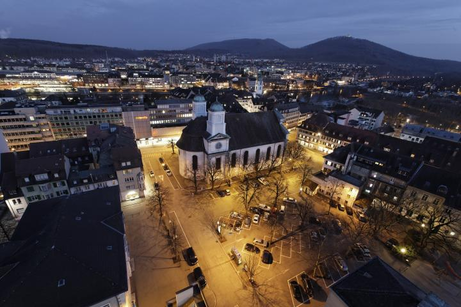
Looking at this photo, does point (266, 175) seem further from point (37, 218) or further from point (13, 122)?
point (13, 122)

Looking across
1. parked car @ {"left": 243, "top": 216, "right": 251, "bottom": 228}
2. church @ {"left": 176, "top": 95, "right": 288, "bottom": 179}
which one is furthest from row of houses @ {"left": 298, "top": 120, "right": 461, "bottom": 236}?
parked car @ {"left": 243, "top": 216, "right": 251, "bottom": 228}

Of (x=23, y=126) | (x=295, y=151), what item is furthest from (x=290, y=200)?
(x=23, y=126)

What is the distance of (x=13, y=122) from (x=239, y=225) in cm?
7574

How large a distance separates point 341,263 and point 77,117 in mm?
84339

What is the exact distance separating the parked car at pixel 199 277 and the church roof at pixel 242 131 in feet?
89.2

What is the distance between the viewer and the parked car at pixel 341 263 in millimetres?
30906

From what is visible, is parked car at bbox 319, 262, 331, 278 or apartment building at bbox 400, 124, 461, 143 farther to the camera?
apartment building at bbox 400, 124, 461, 143

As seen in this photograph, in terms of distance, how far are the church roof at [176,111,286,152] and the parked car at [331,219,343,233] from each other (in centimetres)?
2529

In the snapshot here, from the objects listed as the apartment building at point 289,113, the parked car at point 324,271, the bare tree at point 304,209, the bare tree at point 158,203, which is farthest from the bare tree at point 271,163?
the apartment building at point 289,113

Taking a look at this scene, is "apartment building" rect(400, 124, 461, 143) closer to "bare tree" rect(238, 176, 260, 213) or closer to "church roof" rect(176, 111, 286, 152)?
"church roof" rect(176, 111, 286, 152)

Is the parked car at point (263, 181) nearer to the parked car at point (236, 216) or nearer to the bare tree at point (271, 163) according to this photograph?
the bare tree at point (271, 163)

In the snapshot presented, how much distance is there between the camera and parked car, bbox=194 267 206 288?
28.2 metres

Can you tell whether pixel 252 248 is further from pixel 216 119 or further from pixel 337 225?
pixel 216 119

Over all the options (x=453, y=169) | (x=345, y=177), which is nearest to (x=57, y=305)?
(x=345, y=177)
